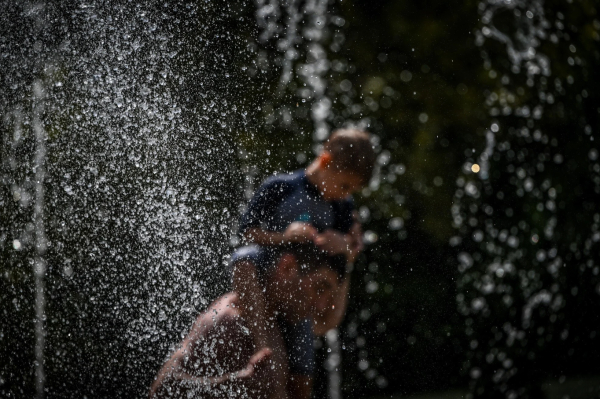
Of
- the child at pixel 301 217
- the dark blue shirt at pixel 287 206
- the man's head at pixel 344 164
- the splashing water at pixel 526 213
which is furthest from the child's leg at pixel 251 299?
the splashing water at pixel 526 213

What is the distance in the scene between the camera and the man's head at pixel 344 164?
189cm

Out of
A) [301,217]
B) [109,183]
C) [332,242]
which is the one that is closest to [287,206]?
[301,217]

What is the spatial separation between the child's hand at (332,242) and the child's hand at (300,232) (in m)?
0.02

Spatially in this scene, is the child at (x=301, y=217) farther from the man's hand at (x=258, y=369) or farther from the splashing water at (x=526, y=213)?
the splashing water at (x=526, y=213)

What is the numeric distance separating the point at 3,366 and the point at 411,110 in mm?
3181

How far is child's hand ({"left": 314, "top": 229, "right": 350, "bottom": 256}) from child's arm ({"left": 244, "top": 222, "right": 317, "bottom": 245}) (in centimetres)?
3

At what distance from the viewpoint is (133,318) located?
2.30m

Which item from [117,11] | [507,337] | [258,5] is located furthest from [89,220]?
[507,337]

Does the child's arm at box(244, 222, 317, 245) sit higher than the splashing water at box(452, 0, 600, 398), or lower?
higher

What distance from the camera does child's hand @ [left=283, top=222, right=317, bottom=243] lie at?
1.85m

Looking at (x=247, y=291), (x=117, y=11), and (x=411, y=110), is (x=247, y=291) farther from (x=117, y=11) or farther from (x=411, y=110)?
(x=411, y=110)

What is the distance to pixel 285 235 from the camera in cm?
185

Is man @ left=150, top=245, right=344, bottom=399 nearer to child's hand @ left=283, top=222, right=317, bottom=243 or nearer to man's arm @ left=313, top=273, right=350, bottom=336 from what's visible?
man's arm @ left=313, top=273, right=350, bottom=336

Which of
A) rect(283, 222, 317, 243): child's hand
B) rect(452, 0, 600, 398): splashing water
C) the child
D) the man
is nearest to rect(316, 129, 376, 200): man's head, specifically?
the child
